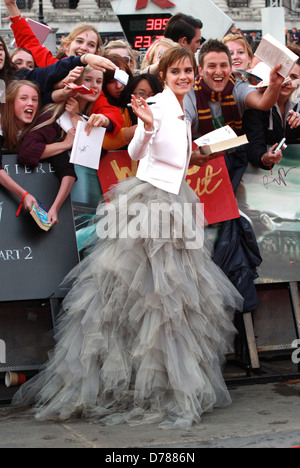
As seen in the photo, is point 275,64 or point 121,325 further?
point 275,64

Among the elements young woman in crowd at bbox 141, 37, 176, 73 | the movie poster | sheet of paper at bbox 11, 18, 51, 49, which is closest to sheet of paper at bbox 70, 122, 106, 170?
the movie poster

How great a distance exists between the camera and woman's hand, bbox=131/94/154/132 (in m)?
4.13

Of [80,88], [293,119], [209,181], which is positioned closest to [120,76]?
[80,88]

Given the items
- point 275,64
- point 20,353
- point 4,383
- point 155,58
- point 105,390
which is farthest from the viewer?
point 155,58

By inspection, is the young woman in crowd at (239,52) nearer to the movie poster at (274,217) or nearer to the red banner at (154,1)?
the movie poster at (274,217)

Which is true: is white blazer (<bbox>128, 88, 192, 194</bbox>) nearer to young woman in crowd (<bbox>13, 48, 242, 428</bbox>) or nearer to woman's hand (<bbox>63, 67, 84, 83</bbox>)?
young woman in crowd (<bbox>13, 48, 242, 428</bbox>)

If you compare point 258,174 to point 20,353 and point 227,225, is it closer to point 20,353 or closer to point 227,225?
point 227,225

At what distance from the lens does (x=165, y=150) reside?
436 cm

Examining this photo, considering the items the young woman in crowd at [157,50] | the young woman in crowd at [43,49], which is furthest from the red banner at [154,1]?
the young woman in crowd at [43,49]

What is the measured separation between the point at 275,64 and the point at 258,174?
94cm

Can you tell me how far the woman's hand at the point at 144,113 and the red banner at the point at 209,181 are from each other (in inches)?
38.2

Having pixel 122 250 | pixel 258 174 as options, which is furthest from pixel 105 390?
pixel 258 174

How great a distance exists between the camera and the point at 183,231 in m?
4.33
